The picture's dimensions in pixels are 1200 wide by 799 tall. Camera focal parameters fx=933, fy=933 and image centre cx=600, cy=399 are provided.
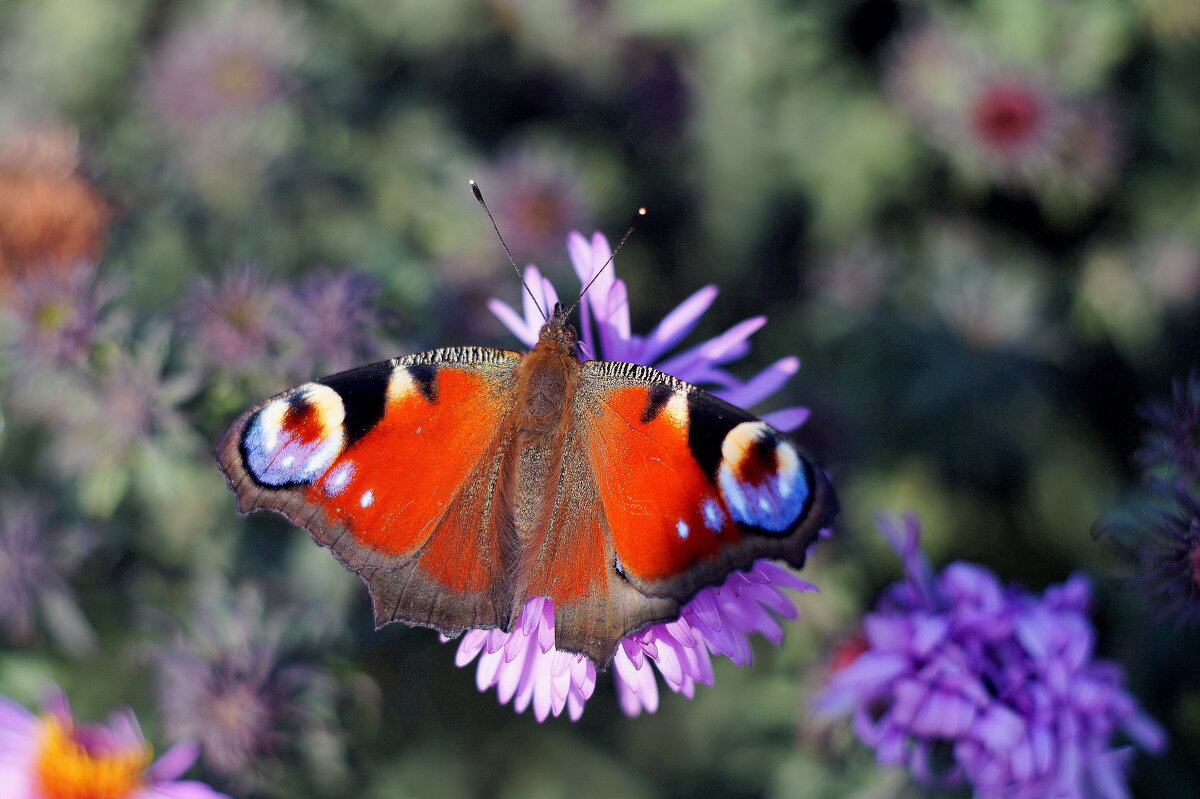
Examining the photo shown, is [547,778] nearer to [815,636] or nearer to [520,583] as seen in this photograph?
[815,636]

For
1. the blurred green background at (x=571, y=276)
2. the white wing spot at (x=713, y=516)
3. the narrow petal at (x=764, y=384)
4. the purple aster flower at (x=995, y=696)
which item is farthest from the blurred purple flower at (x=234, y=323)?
the purple aster flower at (x=995, y=696)

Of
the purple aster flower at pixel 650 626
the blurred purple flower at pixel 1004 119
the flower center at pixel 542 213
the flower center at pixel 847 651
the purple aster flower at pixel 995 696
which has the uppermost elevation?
the blurred purple flower at pixel 1004 119

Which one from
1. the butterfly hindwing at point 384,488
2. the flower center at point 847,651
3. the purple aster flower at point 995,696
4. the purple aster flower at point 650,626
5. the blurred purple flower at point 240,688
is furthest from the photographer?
the flower center at point 847,651

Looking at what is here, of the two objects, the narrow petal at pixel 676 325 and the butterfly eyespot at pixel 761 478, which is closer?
the butterfly eyespot at pixel 761 478

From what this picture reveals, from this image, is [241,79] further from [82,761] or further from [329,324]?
[82,761]

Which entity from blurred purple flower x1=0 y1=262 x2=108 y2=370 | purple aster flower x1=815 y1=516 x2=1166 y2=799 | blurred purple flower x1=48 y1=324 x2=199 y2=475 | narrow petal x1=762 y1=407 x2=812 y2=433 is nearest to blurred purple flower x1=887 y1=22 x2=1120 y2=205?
purple aster flower x1=815 y1=516 x2=1166 y2=799

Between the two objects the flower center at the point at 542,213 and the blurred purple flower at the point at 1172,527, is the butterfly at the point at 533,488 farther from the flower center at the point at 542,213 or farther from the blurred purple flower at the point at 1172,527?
the flower center at the point at 542,213

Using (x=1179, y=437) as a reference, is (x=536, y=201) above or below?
above

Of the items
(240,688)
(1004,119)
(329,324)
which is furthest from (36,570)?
(1004,119)
